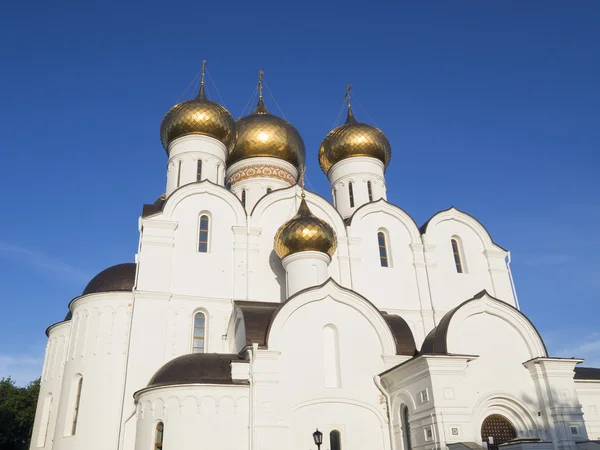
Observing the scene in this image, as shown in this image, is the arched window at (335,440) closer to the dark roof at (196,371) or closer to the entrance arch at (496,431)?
the dark roof at (196,371)

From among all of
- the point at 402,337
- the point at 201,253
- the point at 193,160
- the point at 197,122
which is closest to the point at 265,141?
the point at 197,122

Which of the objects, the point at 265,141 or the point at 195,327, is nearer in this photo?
the point at 195,327

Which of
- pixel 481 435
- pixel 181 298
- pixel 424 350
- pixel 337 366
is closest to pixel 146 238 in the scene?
pixel 181 298

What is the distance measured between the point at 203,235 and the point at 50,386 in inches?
210

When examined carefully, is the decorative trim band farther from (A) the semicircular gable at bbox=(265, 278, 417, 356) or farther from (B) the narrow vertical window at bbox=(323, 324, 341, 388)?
(B) the narrow vertical window at bbox=(323, 324, 341, 388)

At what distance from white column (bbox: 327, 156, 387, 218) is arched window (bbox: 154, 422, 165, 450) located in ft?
32.8

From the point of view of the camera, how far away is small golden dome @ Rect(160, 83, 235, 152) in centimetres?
1759

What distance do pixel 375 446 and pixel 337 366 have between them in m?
1.76

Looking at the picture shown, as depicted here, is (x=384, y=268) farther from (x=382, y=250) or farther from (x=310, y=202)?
(x=310, y=202)

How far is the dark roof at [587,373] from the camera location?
42.0 feet

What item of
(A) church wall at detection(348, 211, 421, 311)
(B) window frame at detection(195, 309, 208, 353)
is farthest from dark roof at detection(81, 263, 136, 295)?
(A) church wall at detection(348, 211, 421, 311)

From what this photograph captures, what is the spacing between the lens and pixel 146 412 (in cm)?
1086

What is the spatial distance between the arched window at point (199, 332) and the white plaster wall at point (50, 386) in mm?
3325

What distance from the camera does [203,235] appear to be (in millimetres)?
14891
